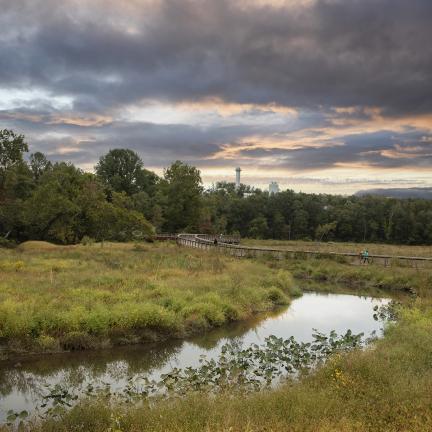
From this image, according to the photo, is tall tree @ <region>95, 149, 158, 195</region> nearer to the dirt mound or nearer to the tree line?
the tree line

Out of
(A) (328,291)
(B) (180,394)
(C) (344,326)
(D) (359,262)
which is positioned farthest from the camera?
(D) (359,262)

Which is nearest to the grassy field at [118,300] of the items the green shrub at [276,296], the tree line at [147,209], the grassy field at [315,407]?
the green shrub at [276,296]

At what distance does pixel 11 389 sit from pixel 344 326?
15.9 metres

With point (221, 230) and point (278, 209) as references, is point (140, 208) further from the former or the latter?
point (278, 209)

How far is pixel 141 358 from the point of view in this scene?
1711 centimetres

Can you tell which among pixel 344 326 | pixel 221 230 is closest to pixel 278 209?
pixel 221 230

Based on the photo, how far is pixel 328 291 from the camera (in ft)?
113

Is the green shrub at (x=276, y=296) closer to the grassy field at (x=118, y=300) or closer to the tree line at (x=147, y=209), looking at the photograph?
the grassy field at (x=118, y=300)

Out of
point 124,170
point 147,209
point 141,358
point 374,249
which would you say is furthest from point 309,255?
point 124,170

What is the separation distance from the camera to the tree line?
194 ft

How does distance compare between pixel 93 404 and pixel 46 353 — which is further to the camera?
pixel 46 353

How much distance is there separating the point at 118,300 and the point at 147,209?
75015 mm

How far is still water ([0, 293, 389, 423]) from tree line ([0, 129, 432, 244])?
40.0 m

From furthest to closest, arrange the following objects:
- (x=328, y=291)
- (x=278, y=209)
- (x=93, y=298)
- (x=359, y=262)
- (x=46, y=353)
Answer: (x=278, y=209)
(x=359, y=262)
(x=328, y=291)
(x=93, y=298)
(x=46, y=353)
